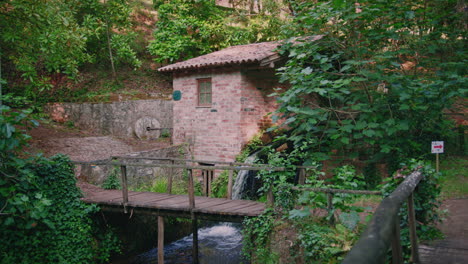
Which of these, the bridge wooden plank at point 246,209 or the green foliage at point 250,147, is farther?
the green foliage at point 250,147

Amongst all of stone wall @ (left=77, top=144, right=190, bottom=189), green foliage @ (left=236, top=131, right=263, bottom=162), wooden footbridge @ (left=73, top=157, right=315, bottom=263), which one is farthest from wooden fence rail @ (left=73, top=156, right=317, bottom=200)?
green foliage @ (left=236, top=131, right=263, bottom=162)

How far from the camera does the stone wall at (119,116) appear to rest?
13.0m

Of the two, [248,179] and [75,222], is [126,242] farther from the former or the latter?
[248,179]

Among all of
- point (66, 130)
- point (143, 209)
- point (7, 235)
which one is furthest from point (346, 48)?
point (66, 130)

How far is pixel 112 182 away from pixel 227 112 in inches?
153

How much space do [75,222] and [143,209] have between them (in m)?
1.31

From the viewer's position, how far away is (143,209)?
22.9 ft

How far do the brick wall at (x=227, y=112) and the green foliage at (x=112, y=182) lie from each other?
3188mm

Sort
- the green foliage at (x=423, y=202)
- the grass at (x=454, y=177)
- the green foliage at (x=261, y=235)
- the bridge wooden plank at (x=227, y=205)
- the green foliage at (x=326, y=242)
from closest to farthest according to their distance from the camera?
the green foliage at (x=423, y=202) → the green foliage at (x=326, y=242) → the green foliage at (x=261, y=235) → the bridge wooden plank at (x=227, y=205) → the grass at (x=454, y=177)

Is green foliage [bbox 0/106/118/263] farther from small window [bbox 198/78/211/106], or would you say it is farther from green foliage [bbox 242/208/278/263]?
small window [bbox 198/78/211/106]

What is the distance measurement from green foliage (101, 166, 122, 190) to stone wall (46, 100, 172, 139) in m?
4.03

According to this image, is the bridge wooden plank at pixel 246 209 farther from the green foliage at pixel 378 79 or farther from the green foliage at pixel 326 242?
the green foliage at pixel 326 242

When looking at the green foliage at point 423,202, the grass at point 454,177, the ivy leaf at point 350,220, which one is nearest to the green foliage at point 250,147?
the grass at point 454,177

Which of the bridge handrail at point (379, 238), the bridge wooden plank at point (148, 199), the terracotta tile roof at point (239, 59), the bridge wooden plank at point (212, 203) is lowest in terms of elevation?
the bridge wooden plank at point (148, 199)
